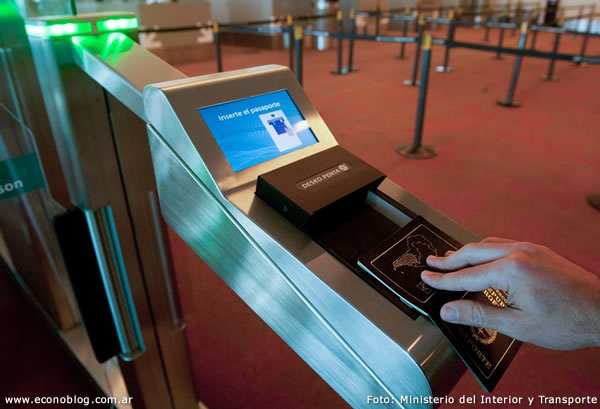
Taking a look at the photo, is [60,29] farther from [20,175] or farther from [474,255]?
[474,255]

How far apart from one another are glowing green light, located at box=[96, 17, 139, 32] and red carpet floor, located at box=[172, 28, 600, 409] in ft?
3.96

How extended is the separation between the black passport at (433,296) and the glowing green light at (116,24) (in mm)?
671

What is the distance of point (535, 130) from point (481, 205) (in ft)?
6.11

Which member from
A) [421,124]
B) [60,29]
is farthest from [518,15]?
[60,29]

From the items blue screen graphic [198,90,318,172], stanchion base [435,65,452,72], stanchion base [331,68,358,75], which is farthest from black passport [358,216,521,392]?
stanchion base [435,65,452,72]

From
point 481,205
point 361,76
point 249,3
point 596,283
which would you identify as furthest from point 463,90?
point 596,283

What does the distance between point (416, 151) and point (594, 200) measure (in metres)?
1.23

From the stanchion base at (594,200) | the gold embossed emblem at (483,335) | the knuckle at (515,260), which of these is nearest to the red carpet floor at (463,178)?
the stanchion base at (594,200)

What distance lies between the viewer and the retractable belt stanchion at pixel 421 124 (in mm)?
3172

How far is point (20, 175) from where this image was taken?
3.39 ft

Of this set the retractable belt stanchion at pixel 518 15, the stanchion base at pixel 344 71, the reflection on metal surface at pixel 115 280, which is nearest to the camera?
the reflection on metal surface at pixel 115 280

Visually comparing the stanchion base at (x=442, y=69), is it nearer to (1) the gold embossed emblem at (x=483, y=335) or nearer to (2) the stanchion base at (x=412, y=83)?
(2) the stanchion base at (x=412, y=83)

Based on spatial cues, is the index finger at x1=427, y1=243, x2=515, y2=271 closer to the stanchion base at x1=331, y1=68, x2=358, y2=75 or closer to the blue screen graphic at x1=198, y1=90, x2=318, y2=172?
the blue screen graphic at x1=198, y1=90, x2=318, y2=172

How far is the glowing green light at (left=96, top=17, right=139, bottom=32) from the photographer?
32.3 inches
